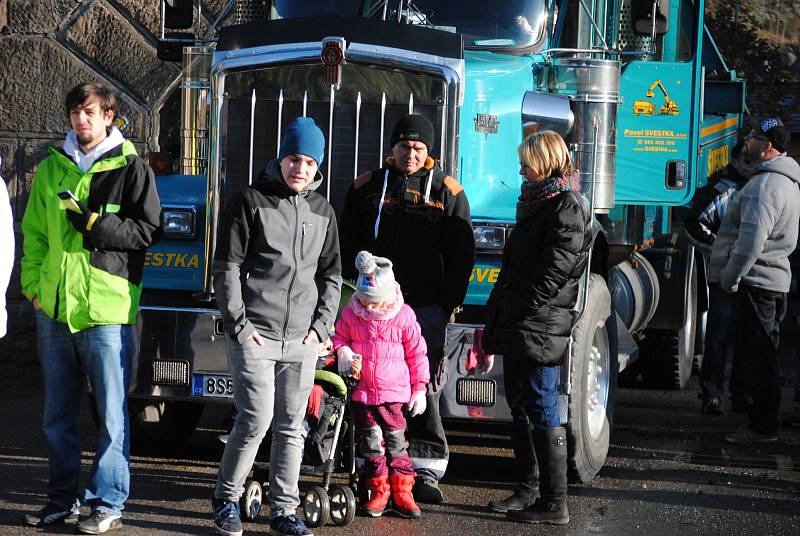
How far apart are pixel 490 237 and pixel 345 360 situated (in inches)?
49.0

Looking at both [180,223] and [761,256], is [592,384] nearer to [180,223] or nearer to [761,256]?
[761,256]

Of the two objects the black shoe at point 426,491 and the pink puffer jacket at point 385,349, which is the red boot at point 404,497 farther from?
the pink puffer jacket at point 385,349

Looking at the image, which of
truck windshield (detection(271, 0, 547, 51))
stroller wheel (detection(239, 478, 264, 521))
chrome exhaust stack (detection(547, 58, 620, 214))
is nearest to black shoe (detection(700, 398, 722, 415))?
chrome exhaust stack (detection(547, 58, 620, 214))

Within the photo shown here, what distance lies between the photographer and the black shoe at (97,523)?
562cm

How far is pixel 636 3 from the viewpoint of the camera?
7633 millimetres

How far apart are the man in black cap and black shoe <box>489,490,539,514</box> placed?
0.98 ft

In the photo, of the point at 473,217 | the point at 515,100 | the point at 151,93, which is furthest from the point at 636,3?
the point at 151,93

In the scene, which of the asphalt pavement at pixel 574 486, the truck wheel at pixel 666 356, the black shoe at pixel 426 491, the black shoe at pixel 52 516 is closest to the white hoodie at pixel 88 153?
the black shoe at pixel 52 516

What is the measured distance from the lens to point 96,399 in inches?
225

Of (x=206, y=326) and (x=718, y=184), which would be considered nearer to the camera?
(x=206, y=326)

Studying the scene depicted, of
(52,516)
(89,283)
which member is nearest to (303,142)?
(89,283)

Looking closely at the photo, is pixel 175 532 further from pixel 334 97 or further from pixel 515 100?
pixel 515 100

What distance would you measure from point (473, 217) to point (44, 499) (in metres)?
2.58

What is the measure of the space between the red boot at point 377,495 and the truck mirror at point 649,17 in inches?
123
